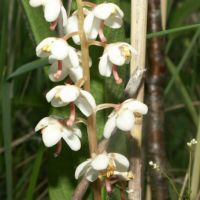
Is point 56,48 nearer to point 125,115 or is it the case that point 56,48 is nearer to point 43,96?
point 125,115

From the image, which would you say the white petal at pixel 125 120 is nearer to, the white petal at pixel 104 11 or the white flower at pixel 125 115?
the white flower at pixel 125 115

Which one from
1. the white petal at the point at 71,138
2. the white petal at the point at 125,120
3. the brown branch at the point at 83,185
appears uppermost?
the white petal at the point at 125,120

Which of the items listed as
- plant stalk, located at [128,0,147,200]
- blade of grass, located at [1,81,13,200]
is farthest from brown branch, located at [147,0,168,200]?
blade of grass, located at [1,81,13,200]

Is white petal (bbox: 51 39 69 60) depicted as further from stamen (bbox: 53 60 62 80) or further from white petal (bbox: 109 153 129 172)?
white petal (bbox: 109 153 129 172)

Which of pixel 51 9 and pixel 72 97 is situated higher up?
pixel 51 9

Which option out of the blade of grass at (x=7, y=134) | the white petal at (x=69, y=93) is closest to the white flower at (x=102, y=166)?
the white petal at (x=69, y=93)

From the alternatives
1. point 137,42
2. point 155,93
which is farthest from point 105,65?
point 155,93
